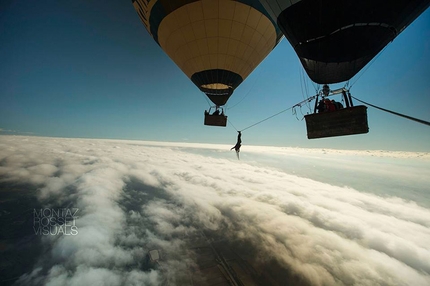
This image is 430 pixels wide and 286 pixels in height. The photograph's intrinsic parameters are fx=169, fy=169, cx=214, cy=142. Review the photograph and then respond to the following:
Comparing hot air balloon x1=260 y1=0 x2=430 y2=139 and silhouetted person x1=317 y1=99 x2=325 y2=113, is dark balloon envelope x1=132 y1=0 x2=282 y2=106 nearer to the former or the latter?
hot air balloon x1=260 y1=0 x2=430 y2=139

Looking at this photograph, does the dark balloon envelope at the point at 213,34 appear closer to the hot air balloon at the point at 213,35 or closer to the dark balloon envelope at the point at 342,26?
the hot air balloon at the point at 213,35

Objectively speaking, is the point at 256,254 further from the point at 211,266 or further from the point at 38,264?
the point at 38,264

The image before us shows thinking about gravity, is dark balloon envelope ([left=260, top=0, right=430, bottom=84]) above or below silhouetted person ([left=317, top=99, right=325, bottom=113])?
above

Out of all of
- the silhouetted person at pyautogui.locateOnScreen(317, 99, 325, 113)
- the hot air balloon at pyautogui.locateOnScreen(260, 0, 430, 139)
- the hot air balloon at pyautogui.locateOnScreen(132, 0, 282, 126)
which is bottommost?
the silhouetted person at pyautogui.locateOnScreen(317, 99, 325, 113)

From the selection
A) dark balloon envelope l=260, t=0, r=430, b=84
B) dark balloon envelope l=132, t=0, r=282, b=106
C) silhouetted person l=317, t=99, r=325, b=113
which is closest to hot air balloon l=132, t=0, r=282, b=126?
dark balloon envelope l=132, t=0, r=282, b=106

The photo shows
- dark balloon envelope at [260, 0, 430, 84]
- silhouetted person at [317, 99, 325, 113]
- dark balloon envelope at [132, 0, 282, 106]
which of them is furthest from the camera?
dark balloon envelope at [132, 0, 282, 106]

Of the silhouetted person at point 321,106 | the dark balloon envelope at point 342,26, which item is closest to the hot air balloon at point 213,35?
the dark balloon envelope at point 342,26

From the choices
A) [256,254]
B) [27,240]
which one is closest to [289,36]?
[256,254]
